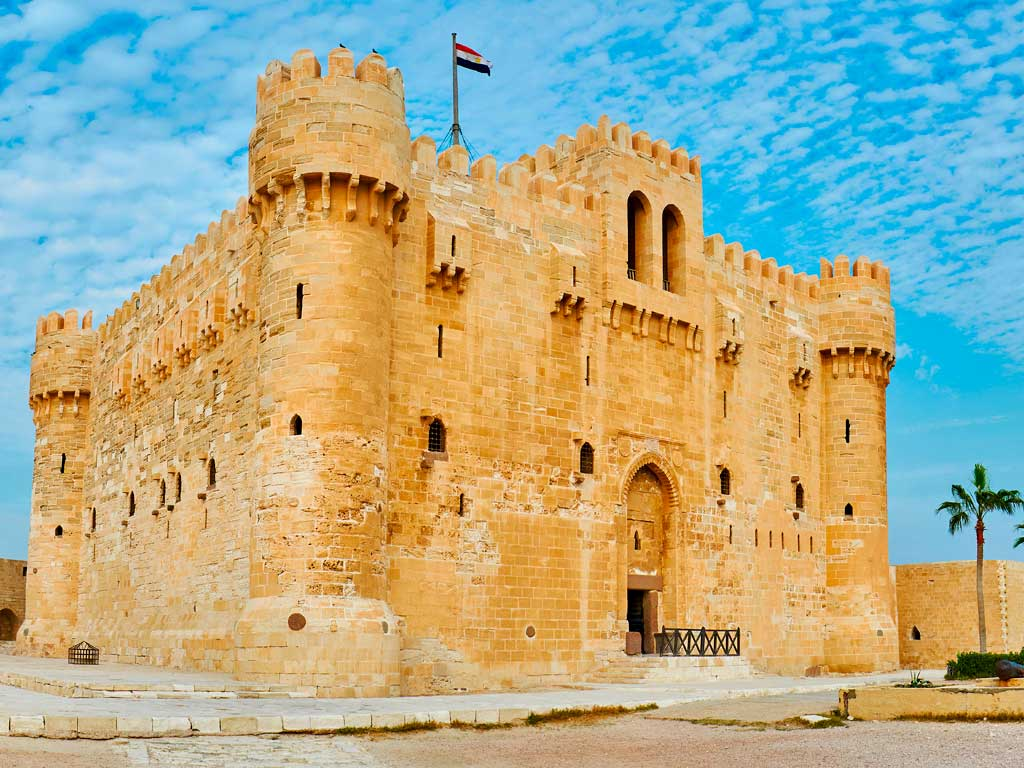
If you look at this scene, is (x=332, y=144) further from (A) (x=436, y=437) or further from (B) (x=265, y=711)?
(B) (x=265, y=711)

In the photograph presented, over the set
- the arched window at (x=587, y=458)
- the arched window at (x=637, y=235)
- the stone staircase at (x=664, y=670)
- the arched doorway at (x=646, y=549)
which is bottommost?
the stone staircase at (x=664, y=670)

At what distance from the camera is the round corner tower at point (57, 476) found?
33.7 m

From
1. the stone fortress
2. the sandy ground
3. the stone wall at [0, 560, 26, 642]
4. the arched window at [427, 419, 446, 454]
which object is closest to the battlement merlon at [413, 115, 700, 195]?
the stone fortress

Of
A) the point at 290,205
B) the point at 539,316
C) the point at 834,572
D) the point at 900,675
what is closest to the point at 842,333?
the point at 834,572

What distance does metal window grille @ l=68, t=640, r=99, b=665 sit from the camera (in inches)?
1077

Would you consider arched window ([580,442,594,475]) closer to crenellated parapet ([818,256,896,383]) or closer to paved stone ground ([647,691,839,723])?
paved stone ground ([647,691,839,723])

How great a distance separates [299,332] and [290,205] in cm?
233

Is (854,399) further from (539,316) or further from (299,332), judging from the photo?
(299,332)

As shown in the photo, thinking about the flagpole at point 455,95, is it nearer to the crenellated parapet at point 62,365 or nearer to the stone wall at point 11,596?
the crenellated parapet at point 62,365

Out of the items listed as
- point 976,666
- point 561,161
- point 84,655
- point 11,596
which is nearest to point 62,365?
point 84,655

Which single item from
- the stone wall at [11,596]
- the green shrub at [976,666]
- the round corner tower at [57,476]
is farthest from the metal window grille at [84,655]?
the green shrub at [976,666]

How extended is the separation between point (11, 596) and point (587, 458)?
84.8 ft

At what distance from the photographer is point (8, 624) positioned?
4128 cm

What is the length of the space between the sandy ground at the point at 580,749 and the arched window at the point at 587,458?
945 centimetres
